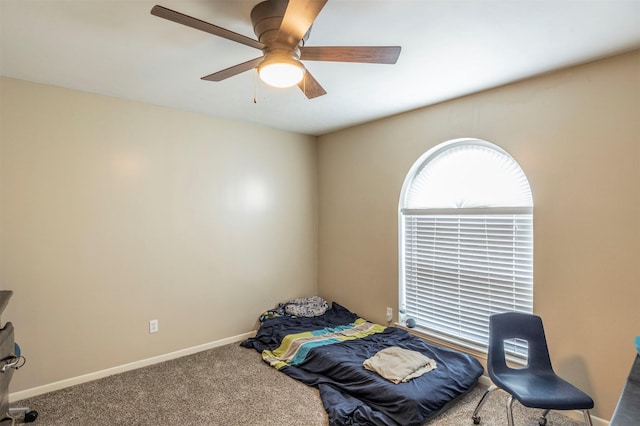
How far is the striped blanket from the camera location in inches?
122

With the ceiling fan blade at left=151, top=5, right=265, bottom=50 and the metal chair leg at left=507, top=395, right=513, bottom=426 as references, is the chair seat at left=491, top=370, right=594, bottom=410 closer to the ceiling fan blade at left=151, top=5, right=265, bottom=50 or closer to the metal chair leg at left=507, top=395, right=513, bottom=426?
the metal chair leg at left=507, top=395, right=513, bottom=426

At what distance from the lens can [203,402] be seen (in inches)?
99.3

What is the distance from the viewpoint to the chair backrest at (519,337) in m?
2.29

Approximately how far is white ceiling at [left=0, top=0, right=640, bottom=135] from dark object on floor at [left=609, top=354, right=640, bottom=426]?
1.75 m

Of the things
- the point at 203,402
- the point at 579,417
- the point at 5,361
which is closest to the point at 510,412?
the point at 579,417

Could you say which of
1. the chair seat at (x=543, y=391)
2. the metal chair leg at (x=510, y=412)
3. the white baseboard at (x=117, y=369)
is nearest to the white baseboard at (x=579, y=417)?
the chair seat at (x=543, y=391)

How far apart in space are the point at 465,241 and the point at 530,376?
1.17 meters

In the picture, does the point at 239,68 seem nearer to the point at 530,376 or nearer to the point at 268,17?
the point at 268,17

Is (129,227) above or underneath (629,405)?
above

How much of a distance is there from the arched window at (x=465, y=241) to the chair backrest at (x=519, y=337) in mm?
351

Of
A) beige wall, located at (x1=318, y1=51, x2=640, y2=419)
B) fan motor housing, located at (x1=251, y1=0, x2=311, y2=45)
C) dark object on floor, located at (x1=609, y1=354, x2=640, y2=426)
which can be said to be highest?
fan motor housing, located at (x1=251, y1=0, x2=311, y2=45)

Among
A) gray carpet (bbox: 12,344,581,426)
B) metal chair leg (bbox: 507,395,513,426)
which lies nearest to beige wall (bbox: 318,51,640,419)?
gray carpet (bbox: 12,344,581,426)

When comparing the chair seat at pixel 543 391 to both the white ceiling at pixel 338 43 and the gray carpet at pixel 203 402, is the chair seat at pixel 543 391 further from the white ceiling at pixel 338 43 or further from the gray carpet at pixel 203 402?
the white ceiling at pixel 338 43

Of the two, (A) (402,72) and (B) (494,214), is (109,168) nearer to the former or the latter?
(A) (402,72)
